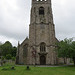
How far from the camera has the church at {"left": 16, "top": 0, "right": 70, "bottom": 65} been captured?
3641cm

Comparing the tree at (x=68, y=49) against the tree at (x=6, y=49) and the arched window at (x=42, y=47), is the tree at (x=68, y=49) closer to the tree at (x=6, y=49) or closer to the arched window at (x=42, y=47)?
the arched window at (x=42, y=47)

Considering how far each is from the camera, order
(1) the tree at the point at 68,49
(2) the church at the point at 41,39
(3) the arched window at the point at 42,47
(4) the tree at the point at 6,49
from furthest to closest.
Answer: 1. (4) the tree at the point at 6,49
2. (3) the arched window at the point at 42,47
3. (2) the church at the point at 41,39
4. (1) the tree at the point at 68,49

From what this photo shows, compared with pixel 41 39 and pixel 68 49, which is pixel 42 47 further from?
pixel 68 49

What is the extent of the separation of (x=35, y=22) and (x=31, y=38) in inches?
218

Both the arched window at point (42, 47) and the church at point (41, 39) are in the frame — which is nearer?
the church at point (41, 39)

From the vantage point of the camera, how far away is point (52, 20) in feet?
131

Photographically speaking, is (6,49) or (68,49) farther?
(6,49)

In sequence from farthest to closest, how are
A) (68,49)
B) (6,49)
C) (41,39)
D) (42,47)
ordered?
(6,49)
(41,39)
(42,47)
(68,49)

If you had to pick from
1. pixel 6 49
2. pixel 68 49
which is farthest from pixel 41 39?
pixel 6 49

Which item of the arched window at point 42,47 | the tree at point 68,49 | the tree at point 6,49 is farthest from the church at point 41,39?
the tree at point 6,49

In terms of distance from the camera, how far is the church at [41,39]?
119 feet

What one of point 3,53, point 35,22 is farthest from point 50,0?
point 3,53

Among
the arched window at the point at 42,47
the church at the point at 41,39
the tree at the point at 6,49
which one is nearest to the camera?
the church at the point at 41,39

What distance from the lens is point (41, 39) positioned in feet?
125
